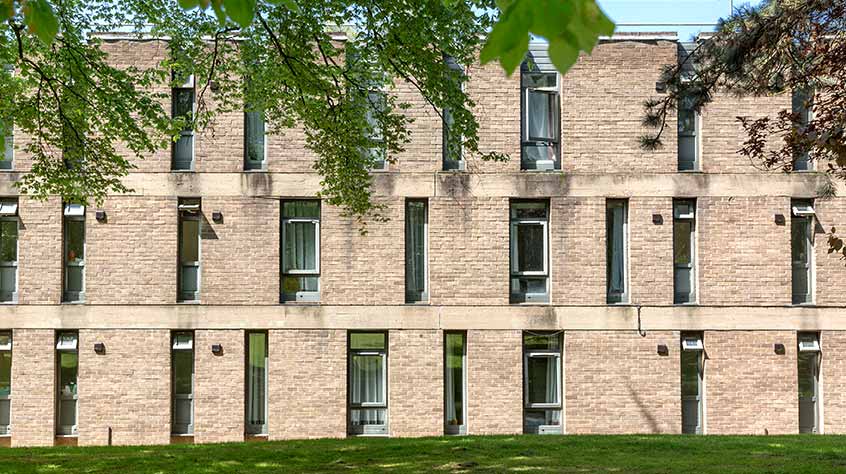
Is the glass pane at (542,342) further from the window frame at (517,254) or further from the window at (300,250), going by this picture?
the window at (300,250)

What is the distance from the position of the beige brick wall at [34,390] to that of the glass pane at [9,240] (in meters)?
1.58

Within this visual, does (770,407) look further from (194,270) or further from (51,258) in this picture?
(51,258)

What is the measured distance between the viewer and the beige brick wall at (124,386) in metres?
20.0

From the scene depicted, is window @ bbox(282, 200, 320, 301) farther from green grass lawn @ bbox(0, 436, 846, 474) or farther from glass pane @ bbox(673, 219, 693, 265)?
glass pane @ bbox(673, 219, 693, 265)

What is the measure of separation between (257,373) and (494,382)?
14.4ft

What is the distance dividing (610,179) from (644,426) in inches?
181

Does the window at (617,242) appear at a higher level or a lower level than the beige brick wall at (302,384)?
higher

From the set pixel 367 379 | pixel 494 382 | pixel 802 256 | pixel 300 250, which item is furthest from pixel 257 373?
pixel 802 256

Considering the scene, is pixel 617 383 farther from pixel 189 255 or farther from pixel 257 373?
pixel 189 255

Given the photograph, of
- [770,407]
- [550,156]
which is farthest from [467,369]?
[770,407]

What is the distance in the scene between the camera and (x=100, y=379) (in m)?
20.0

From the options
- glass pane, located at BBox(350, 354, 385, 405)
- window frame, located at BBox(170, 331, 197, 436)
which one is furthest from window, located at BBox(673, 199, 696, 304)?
window frame, located at BBox(170, 331, 197, 436)

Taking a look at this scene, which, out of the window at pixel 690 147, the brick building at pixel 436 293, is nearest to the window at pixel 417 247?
the brick building at pixel 436 293

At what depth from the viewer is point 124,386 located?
65.7ft
